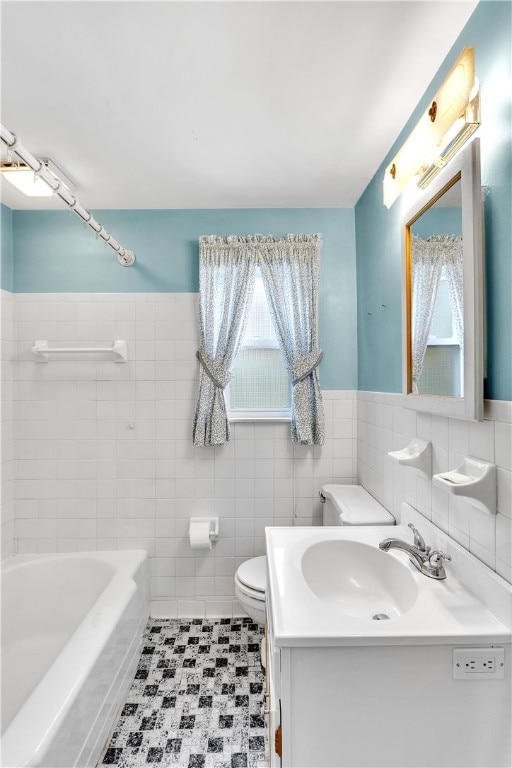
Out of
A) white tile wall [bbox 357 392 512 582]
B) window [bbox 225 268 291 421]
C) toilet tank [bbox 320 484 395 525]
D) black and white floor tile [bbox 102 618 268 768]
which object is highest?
window [bbox 225 268 291 421]

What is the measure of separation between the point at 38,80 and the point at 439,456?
6.36 ft

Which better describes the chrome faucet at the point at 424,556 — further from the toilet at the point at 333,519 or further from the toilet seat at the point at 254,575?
the toilet seat at the point at 254,575

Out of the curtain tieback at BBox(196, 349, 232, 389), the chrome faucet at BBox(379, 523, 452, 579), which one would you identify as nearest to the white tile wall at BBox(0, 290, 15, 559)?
the curtain tieback at BBox(196, 349, 232, 389)

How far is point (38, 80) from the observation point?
137cm

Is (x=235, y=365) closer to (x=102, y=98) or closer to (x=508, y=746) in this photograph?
(x=102, y=98)

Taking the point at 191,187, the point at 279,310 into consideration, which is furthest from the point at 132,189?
the point at 279,310

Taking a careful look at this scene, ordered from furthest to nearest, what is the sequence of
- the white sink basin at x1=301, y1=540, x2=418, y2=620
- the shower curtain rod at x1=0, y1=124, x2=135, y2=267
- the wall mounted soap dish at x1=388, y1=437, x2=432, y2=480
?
the wall mounted soap dish at x1=388, y1=437, x2=432, y2=480 → the white sink basin at x1=301, y1=540, x2=418, y2=620 → the shower curtain rod at x1=0, y1=124, x2=135, y2=267

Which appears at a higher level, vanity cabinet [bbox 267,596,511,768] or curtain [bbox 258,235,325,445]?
curtain [bbox 258,235,325,445]

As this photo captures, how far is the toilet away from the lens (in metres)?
1.79

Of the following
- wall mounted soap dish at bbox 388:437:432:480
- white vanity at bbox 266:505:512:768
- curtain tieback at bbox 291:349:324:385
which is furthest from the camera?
curtain tieback at bbox 291:349:324:385

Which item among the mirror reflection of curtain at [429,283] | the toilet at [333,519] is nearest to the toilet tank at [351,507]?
the toilet at [333,519]

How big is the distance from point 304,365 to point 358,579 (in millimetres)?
1221

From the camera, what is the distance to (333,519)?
2.15 m

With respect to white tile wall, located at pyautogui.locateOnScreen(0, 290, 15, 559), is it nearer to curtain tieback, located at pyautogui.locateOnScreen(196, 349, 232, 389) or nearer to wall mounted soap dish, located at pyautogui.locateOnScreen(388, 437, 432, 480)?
curtain tieback, located at pyautogui.locateOnScreen(196, 349, 232, 389)
